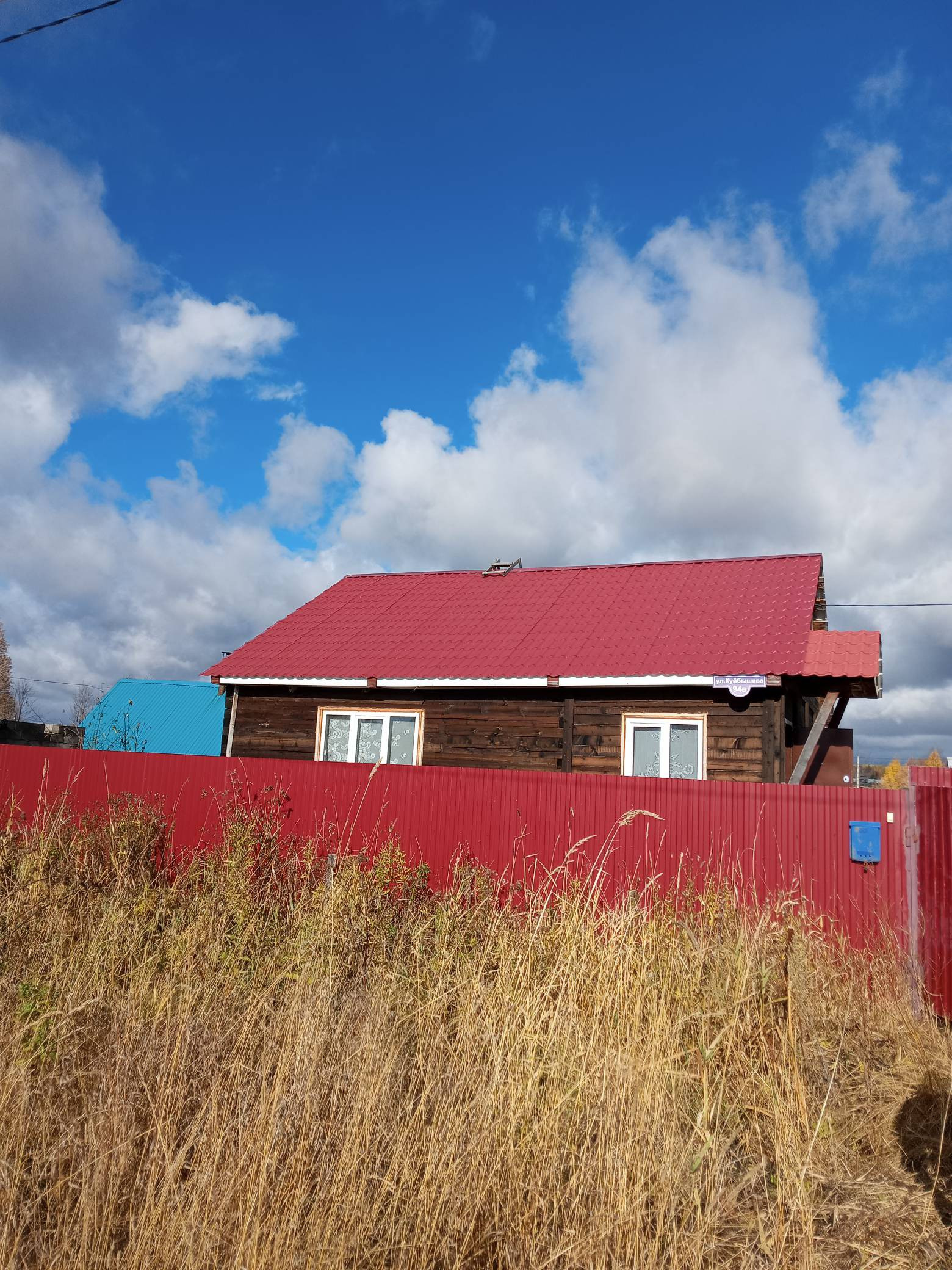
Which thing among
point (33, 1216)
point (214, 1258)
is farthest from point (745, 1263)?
point (33, 1216)

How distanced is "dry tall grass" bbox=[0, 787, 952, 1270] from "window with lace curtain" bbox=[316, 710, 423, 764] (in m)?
8.31

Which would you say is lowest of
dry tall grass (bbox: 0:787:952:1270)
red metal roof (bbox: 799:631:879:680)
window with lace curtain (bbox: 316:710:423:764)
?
dry tall grass (bbox: 0:787:952:1270)

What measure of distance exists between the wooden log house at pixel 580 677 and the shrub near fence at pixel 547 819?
9.56 ft

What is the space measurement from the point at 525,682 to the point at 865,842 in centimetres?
616

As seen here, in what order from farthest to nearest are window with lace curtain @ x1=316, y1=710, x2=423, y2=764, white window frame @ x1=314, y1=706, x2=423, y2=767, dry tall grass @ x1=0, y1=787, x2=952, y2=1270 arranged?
window with lace curtain @ x1=316, y1=710, x2=423, y2=764
white window frame @ x1=314, y1=706, x2=423, y2=767
dry tall grass @ x1=0, y1=787, x2=952, y2=1270

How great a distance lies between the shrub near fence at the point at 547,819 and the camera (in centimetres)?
686

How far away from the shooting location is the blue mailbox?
6.70 metres

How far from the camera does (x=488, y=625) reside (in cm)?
1455

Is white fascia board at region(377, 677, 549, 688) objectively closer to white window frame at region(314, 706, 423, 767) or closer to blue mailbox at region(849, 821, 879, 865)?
white window frame at region(314, 706, 423, 767)

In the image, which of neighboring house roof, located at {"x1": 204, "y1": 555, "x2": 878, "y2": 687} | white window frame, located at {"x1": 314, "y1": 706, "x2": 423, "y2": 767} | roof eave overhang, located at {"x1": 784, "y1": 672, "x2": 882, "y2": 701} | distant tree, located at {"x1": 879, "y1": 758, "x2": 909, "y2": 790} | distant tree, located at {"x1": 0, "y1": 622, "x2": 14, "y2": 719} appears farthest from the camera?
distant tree, located at {"x1": 879, "y1": 758, "x2": 909, "y2": 790}

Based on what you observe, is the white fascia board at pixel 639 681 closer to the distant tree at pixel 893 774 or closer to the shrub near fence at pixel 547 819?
the shrub near fence at pixel 547 819

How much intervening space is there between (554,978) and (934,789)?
4.25 m

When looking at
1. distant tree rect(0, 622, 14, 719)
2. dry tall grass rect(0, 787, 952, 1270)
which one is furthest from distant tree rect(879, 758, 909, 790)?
dry tall grass rect(0, 787, 952, 1270)

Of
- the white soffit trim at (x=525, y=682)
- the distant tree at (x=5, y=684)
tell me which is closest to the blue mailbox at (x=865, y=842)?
the white soffit trim at (x=525, y=682)
